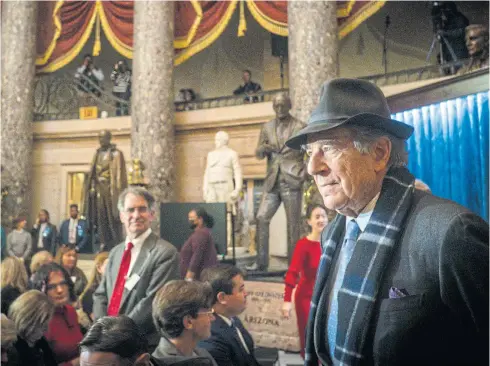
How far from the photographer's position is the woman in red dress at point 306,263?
3.75 m

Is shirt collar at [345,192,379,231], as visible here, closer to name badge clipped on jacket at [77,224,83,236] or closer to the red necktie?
the red necktie

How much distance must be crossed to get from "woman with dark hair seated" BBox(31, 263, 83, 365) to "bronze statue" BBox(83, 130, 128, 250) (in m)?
4.72

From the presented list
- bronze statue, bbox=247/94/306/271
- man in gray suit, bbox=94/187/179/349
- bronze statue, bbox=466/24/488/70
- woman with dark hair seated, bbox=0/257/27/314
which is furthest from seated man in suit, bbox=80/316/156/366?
bronze statue, bbox=466/24/488/70

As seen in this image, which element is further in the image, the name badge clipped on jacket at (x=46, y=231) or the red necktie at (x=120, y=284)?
the name badge clipped on jacket at (x=46, y=231)

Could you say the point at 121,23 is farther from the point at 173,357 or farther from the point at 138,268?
the point at 173,357

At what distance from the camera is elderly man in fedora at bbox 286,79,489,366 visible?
0.95 meters

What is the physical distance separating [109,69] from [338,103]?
44.6 feet

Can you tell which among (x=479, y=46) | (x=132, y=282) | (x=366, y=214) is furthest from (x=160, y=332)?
(x=479, y=46)

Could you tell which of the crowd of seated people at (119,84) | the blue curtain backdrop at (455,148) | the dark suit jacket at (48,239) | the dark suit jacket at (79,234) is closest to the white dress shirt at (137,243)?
the blue curtain backdrop at (455,148)

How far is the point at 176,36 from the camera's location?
9641 millimetres

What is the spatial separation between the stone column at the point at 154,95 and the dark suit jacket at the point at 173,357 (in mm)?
6992

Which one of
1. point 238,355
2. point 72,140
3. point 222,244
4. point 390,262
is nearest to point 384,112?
point 390,262

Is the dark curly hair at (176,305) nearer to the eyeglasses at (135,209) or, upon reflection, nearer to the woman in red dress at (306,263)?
the eyeglasses at (135,209)

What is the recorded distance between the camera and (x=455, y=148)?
5039mm
